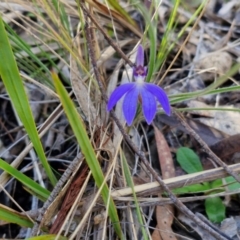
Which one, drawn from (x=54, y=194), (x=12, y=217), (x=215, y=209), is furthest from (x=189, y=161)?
(x=12, y=217)

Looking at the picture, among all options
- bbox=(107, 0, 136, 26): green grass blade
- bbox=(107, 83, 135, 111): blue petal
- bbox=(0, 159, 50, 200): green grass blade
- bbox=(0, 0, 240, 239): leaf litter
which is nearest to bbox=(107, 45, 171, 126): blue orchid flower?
bbox=(107, 83, 135, 111): blue petal

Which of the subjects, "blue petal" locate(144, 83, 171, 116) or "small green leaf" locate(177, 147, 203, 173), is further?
"small green leaf" locate(177, 147, 203, 173)

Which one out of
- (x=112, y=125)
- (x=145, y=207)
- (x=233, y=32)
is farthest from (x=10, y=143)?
(x=233, y=32)

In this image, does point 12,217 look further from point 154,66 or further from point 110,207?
point 154,66

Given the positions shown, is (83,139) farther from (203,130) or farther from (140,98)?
(203,130)

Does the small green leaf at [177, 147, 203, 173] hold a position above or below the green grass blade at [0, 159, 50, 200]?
below

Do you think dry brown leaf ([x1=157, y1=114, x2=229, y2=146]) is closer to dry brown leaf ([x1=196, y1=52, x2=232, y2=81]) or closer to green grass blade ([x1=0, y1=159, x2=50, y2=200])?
dry brown leaf ([x1=196, y1=52, x2=232, y2=81])

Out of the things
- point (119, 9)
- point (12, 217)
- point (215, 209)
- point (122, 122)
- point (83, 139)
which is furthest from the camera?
point (119, 9)
